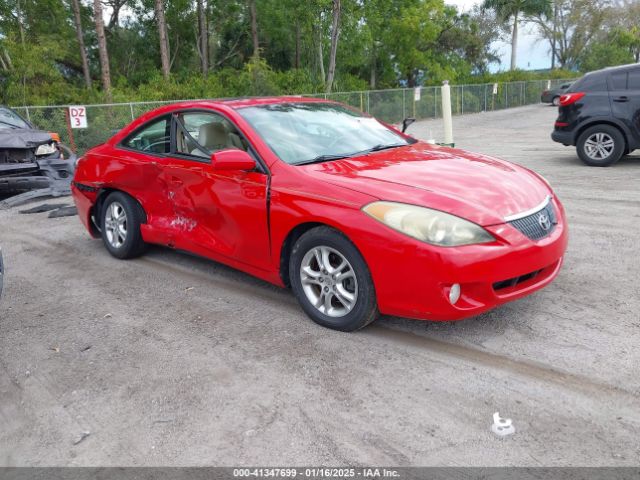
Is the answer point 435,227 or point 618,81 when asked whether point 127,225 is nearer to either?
point 435,227

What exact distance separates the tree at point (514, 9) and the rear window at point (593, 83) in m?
43.8

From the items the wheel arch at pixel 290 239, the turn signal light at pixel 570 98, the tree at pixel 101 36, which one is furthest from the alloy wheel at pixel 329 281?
the tree at pixel 101 36

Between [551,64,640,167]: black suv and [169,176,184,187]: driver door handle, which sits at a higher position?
[551,64,640,167]: black suv

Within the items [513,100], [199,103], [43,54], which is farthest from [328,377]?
[513,100]

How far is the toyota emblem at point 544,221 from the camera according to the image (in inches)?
149

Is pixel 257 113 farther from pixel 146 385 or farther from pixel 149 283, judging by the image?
pixel 146 385

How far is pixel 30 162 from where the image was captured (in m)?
9.77

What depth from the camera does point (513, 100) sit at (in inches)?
1521

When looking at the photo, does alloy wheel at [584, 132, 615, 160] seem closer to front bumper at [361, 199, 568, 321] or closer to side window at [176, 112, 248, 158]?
front bumper at [361, 199, 568, 321]

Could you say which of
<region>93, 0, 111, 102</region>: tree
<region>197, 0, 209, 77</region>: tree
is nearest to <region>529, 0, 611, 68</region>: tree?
<region>197, 0, 209, 77</region>: tree

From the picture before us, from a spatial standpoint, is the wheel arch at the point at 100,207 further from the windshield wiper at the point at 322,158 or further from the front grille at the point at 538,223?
the front grille at the point at 538,223

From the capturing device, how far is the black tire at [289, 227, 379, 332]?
364cm

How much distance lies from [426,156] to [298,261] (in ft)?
4.36

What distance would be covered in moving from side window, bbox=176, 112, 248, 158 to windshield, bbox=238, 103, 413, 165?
17 centimetres
